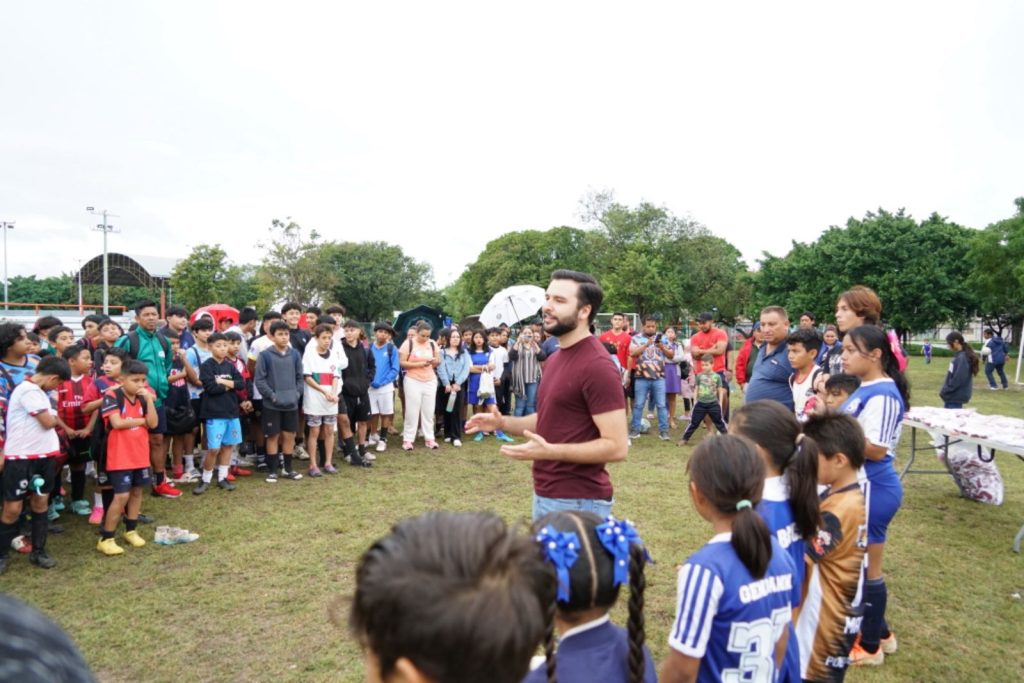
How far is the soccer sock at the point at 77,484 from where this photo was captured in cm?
623

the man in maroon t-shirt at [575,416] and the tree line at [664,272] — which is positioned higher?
the tree line at [664,272]

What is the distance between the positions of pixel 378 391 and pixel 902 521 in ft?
23.0

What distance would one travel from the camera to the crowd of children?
1.07 metres

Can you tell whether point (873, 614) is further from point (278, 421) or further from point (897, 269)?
point (897, 269)

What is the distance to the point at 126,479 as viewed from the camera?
5211mm

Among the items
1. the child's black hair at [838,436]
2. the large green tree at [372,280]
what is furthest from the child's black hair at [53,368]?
the large green tree at [372,280]

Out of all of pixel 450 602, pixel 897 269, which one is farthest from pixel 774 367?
pixel 897 269

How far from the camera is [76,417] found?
5.78 meters

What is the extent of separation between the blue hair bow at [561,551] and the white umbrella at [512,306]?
39.0 feet

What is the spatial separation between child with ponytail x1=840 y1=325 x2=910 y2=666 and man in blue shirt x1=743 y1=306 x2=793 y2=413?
2034 mm

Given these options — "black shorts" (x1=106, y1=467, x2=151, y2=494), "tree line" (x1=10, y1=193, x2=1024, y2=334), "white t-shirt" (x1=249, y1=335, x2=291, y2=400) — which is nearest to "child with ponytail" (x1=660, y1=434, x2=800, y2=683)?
"black shorts" (x1=106, y1=467, x2=151, y2=494)

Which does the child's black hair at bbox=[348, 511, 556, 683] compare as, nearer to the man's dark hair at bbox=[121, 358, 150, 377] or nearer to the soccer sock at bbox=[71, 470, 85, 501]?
the man's dark hair at bbox=[121, 358, 150, 377]

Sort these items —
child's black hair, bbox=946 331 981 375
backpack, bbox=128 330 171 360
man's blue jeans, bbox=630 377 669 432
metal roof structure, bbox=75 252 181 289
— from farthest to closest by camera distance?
metal roof structure, bbox=75 252 181 289
child's black hair, bbox=946 331 981 375
man's blue jeans, bbox=630 377 669 432
backpack, bbox=128 330 171 360

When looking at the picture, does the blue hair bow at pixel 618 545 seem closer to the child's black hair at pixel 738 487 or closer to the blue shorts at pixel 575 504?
the child's black hair at pixel 738 487
